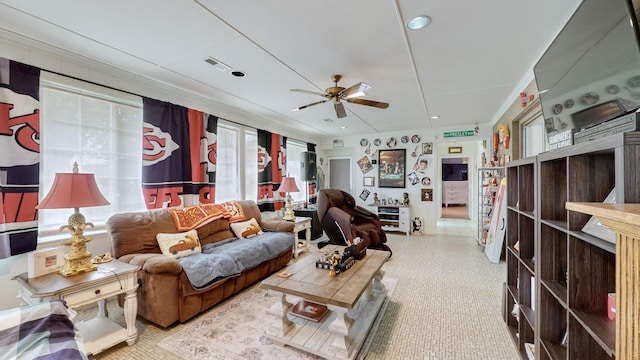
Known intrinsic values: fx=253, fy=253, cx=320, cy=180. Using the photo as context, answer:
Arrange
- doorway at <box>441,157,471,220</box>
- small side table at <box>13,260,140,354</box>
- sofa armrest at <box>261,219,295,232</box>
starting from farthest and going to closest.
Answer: doorway at <box>441,157,471,220</box> < sofa armrest at <box>261,219,295,232</box> < small side table at <box>13,260,140,354</box>

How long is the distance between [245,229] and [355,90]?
7.41 feet

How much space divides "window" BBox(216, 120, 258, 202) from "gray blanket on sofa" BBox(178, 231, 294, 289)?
3.51 ft

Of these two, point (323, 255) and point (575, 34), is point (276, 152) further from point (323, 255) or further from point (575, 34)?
point (575, 34)

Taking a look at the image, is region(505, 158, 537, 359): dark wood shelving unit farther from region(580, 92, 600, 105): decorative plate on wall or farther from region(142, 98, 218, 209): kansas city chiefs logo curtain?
region(142, 98, 218, 209): kansas city chiefs logo curtain

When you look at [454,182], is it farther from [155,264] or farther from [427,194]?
[155,264]

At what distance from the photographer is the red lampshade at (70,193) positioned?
5.63ft

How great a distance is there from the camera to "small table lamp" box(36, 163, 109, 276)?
5.67 ft

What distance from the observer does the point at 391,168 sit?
6.10 meters

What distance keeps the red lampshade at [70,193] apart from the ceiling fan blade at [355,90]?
229 centimetres

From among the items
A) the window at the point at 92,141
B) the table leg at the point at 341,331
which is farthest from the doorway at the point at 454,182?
the window at the point at 92,141

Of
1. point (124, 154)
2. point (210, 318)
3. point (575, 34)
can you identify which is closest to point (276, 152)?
point (124, 154)

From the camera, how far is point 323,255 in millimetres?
2543

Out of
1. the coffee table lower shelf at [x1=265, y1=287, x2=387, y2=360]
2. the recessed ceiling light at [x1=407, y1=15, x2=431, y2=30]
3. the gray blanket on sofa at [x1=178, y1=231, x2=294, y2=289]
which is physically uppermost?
the recessed ceiling light at [x1=407, y1=15, x2=431, y2=30]

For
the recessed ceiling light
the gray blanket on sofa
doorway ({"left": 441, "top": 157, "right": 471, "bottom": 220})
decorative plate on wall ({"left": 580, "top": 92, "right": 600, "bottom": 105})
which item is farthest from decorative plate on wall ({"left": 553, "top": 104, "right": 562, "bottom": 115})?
doorway ({"left": 441, "top": 157, "right": 471, "bottom": 220})
